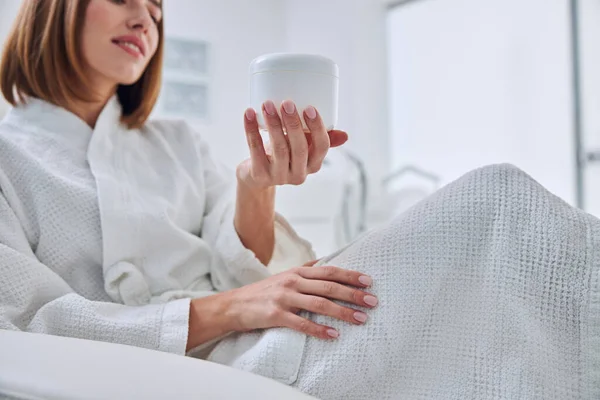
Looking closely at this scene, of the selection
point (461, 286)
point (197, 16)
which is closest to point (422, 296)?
point (461, 286)

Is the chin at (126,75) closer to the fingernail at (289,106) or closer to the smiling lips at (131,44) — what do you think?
the smiling lips at (131,44)

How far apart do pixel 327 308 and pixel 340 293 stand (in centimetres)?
2

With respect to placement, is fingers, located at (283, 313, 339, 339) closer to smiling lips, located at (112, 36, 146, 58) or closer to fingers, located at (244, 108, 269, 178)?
fingers, located at (244, 108, 269, 178)

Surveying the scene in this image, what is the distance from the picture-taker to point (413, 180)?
12.8ft

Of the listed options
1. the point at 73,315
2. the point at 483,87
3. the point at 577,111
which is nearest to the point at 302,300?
the point at 73,315

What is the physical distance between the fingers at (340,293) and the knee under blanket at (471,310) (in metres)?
0.02

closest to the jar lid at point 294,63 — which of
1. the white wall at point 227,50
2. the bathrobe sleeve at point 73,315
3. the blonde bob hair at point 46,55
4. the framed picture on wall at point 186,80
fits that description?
the bathrobe sleeve at point 73,315

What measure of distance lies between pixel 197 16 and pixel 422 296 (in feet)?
11.8

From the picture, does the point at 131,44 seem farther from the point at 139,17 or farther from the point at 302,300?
the point at 302,300

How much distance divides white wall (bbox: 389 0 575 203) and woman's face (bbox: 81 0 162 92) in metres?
2.46

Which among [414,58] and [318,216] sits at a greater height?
[414,58]

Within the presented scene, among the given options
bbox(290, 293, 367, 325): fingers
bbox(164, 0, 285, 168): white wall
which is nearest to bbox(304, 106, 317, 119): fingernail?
bbox(290, 293, 367, 325): fingers

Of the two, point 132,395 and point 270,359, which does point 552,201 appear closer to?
point 270,359

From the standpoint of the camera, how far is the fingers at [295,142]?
27.0 inches
